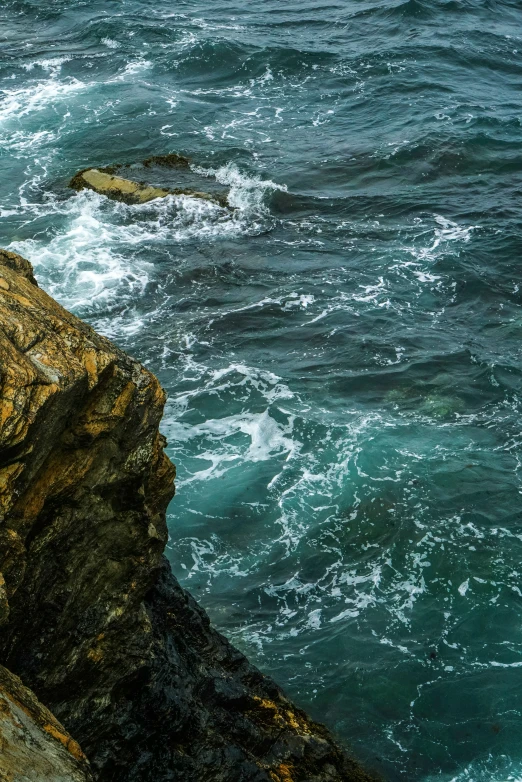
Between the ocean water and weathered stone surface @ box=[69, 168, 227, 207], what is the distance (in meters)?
0.49

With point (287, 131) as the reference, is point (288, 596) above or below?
below

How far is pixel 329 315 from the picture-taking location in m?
27.0

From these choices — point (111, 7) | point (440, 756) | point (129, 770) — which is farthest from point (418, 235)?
point (111, 7)

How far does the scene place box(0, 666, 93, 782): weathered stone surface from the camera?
6516 mm

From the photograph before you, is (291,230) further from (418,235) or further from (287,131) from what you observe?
(287,131)

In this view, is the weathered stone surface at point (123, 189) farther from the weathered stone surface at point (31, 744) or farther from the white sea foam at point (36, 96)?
the weathered stone surface at point (31, 744)

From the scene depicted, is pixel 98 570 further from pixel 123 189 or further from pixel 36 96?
pixel 36 96

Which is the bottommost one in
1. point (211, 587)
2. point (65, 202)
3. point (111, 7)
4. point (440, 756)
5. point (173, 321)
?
point (440, 756)

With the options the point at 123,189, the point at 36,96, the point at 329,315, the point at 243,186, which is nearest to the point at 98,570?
the point at 329,315

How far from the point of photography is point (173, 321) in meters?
26.3

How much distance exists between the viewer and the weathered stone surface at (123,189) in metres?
33.0

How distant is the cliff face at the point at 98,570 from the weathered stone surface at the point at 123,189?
22.9 m

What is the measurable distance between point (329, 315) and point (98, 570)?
59.0 ft

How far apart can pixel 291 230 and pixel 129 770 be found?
23771 mm
